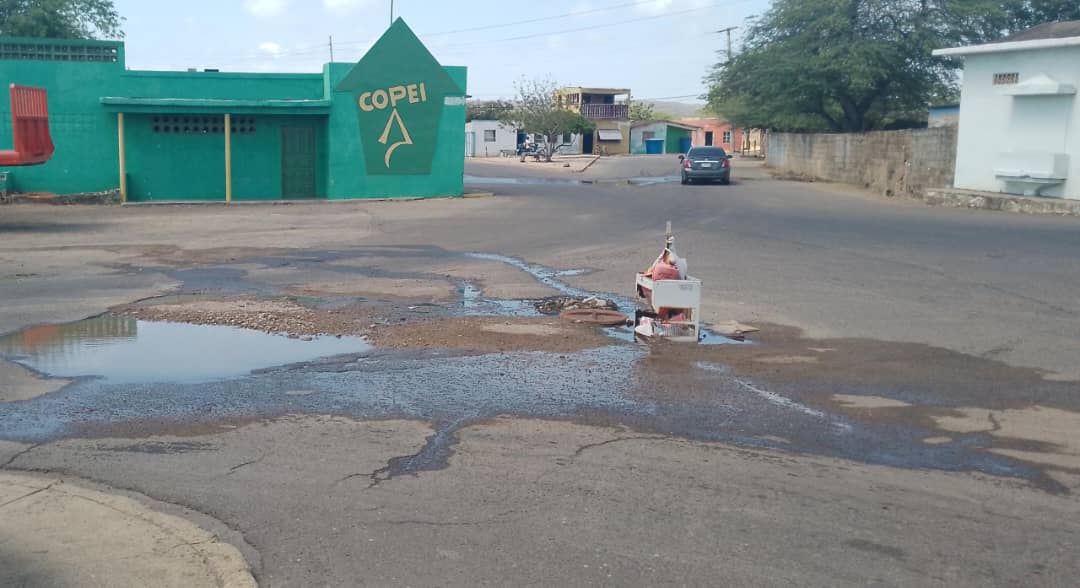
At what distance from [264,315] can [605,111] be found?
90517 mm

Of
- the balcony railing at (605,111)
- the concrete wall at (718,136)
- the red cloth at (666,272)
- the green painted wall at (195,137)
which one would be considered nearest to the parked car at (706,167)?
the green painted wall at (195,137)

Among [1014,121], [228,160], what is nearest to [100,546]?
[228,160]

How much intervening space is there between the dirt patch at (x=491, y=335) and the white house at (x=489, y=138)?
80.9 m

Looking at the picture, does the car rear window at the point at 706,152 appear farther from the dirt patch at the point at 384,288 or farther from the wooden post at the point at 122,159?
the dirt patch at the point at 384,288

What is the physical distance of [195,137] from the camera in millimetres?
31766

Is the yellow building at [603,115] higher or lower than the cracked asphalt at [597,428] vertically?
higher

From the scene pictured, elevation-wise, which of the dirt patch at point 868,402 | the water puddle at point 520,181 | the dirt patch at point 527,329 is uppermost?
the water puddle at point 520,181

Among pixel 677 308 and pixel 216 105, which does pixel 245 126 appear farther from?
pixel 677 308

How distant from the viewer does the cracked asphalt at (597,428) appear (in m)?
5.32

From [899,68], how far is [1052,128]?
17602 millimetres

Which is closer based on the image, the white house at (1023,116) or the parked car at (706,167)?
the white house at (1023,116)

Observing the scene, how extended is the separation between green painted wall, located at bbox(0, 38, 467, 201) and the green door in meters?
0.18

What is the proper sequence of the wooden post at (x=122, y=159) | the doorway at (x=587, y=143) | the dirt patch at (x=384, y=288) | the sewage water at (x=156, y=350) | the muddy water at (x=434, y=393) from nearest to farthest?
the muddy water at (x=434, y=393) → the sewage water at (x=156, y=350) → the dirt patch at (x=384, y=288) → the wooden post at (x=122, y=159) → the doorway at (x=587, y=143)

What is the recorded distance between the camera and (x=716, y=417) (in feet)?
26.1
